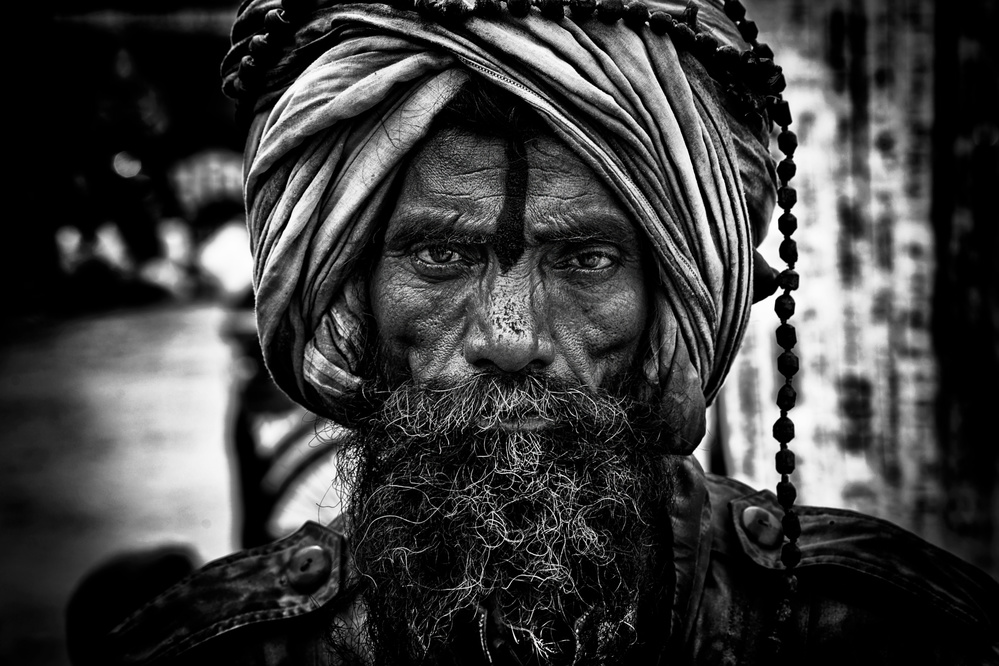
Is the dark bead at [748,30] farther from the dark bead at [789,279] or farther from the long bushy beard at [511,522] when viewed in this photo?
the long bushy beard at [511,522]

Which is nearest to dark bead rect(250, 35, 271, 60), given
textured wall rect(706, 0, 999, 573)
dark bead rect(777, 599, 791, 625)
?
dark bead rect(777, 599, 791, 625)

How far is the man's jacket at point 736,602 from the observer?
2.02m

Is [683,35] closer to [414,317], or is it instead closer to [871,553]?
[414,317]

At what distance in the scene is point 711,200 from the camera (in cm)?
190

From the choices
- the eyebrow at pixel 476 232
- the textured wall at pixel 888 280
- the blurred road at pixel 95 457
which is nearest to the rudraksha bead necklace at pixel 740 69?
the eyebrow at pixel 476 232

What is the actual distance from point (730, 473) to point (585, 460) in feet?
6.55

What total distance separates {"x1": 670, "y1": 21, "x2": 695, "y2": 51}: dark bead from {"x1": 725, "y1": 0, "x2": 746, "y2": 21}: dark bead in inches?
7.3

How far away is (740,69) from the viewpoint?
75.8 inches

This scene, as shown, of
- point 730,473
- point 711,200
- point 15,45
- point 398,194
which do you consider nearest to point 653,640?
point 711,200

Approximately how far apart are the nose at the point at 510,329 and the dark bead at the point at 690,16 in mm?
583

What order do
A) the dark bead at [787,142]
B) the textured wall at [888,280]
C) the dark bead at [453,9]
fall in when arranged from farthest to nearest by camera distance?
the textured wall at [888,280] → the dark bead at [787,142] → the dark bead at [453,9]

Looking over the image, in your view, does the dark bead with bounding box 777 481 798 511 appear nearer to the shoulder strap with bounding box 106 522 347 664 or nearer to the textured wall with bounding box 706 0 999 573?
the shoulder strap with bounding box 106 522 347 664

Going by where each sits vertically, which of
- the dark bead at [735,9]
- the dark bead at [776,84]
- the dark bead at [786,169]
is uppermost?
the dark bead at [735,9]

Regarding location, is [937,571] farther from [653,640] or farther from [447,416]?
[447,416]
